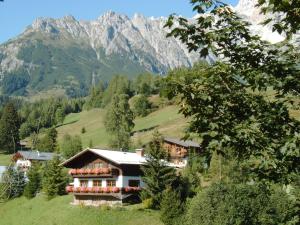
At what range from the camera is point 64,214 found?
201ft

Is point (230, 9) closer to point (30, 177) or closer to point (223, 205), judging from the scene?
point (223, 205)

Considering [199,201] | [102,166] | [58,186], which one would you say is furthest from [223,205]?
[58,186]

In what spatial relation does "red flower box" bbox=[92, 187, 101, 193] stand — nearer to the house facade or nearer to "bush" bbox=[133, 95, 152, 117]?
the house facade

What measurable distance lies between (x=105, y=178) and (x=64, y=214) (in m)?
7.60

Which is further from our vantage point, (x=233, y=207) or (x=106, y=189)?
(x=106, y=189)

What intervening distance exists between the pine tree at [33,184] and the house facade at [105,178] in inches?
461

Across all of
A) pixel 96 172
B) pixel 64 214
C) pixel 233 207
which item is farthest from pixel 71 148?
pixel 233 207

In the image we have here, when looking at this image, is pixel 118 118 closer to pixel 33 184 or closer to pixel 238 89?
pixel 33 184

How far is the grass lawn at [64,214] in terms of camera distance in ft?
179

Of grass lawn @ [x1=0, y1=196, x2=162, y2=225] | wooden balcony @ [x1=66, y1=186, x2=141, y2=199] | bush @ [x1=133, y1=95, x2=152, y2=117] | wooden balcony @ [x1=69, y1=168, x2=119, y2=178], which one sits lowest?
grass lawn @ [x1=0, y1=196, x2=162, y2=225]

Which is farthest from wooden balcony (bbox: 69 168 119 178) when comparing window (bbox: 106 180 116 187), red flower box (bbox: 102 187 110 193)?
red flower box (bbox: 102 187 110 193)

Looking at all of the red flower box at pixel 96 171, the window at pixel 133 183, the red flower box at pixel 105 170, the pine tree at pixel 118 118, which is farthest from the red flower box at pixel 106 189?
the pine tree at pixel 118 118

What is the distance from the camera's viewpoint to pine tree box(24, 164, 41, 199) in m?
78.3

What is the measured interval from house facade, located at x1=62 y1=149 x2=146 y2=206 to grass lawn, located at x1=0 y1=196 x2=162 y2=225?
2.72 meters
